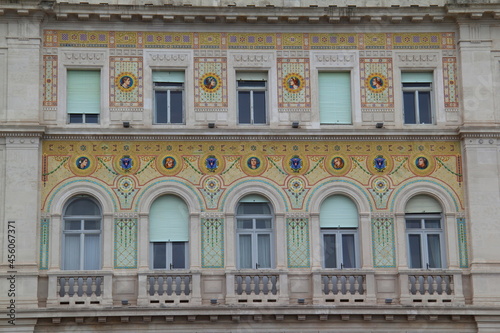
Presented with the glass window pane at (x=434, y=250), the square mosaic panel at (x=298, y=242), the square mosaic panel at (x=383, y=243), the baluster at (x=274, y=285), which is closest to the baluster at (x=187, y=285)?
the baluster at (x=274, y=285)

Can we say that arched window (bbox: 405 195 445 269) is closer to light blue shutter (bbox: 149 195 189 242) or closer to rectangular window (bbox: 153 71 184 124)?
light blue shutter (bbox: 149 195 189 242)

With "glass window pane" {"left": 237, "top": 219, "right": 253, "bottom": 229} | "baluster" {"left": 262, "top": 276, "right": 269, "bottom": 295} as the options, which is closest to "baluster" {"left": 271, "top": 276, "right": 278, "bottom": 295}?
"baluster" {"left": 262, "top": 276, "right": 269, "bottom": 295}

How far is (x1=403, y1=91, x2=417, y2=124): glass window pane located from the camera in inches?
1297

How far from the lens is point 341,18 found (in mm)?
32812

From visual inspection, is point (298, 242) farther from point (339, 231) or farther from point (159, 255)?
point (159, 255)

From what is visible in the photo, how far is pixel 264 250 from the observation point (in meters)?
32.0

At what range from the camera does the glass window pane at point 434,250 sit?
3206 cm

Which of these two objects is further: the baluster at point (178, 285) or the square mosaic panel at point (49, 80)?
the square mosaic panel at point (49, 80)

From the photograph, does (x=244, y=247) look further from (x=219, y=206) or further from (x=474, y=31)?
(x=474, y=31)

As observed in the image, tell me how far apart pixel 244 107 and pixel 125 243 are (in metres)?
5.17

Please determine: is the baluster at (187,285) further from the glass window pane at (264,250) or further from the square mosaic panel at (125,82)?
the square mosaic panel at (125,82)

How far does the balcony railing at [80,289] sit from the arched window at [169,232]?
5.09 feet

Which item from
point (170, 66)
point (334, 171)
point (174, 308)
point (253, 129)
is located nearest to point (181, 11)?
point (170, 66)

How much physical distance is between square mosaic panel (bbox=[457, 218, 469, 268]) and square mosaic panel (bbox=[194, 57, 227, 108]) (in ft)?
24.2
